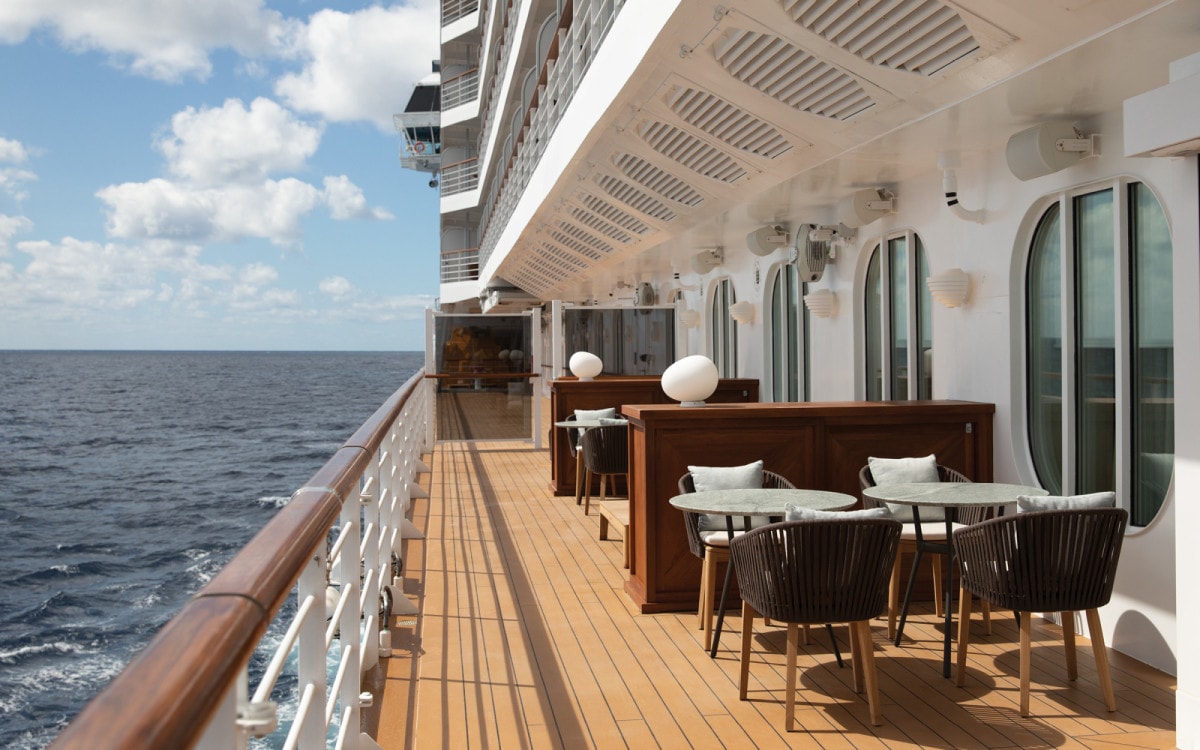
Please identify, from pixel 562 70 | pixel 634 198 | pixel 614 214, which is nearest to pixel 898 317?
pixel 634 198

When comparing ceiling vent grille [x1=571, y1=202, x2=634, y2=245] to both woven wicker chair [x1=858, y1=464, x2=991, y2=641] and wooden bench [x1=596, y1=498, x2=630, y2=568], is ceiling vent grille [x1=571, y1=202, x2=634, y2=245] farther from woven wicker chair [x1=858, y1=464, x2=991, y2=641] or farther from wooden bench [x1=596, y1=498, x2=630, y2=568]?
woven wicker chair [x1=858, y1=464, x2=991, y2=641]

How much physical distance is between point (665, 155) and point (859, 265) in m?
1.91

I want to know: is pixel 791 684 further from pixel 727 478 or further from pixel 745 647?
pixel 727 478

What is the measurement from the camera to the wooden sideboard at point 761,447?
5258 mm

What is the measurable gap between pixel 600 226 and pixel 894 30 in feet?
21.1

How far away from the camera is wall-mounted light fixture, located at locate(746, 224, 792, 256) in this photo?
8.86m

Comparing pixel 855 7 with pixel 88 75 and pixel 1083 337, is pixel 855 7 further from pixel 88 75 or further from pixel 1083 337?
pixel 88 75

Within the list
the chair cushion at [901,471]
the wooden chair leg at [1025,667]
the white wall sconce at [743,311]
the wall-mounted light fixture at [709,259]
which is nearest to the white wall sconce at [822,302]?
the white wall sconce at [743,311]

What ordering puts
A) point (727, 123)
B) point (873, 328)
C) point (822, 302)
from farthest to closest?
point (822, 302)
point (873, 328)
point (727, 123)

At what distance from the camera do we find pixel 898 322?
724cm

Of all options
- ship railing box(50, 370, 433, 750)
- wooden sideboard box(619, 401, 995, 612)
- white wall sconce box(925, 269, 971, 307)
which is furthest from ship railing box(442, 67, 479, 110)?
ship railing box(50, 370, 433, 750)

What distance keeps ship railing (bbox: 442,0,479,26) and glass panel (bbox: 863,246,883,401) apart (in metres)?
22.1

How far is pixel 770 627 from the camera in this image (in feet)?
16.1

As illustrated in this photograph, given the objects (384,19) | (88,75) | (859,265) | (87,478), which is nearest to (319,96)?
(88,75)
